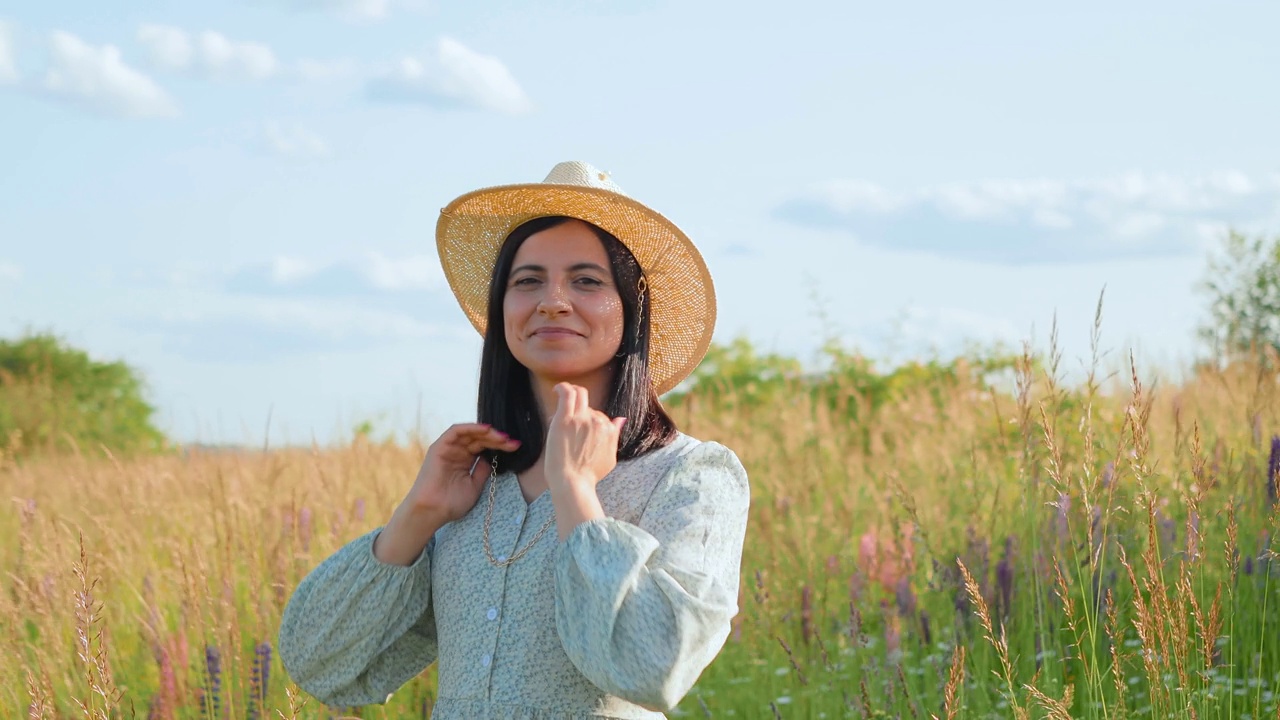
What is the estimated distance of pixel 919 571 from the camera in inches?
200

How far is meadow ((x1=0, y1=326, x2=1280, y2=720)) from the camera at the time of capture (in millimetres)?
2723

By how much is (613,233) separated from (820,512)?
310cm

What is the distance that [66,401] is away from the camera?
42.2 ft

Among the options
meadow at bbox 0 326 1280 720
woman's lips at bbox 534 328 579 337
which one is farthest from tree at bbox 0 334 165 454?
woman's lips at bbox 534 328 579 337

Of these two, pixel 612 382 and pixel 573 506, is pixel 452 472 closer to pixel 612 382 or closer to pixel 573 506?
pixel 612 382

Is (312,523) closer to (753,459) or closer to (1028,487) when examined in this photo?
(753,459)

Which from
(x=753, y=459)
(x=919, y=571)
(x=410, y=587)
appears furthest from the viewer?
(x=753, y=459)

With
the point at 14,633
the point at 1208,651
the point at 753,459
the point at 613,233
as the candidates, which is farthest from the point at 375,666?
the point at 753,459

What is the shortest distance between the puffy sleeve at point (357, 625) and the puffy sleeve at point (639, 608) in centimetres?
52

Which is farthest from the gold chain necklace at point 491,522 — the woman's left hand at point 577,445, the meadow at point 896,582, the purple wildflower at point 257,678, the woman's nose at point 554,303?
the purple wildflower at point 257,678

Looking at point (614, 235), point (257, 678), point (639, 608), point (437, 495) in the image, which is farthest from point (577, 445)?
point (257, 678)

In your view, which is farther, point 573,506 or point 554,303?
point 554,303

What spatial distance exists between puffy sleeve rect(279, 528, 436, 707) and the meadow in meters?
0.38

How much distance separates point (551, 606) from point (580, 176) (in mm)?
923
